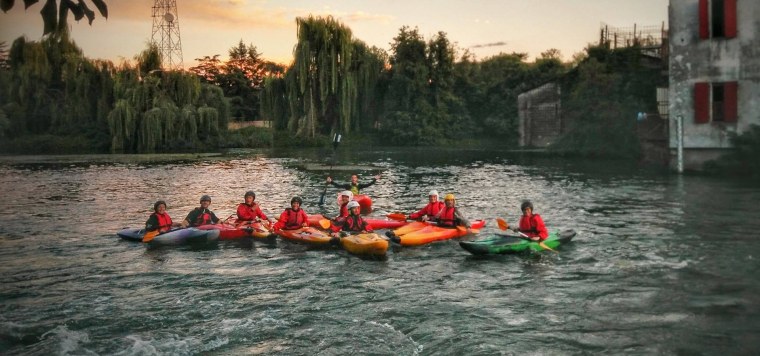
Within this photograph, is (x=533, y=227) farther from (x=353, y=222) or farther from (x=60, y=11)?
(x=60, y=11)

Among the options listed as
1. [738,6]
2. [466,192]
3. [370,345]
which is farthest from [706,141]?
[370,345]

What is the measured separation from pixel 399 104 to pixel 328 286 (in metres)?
49.0

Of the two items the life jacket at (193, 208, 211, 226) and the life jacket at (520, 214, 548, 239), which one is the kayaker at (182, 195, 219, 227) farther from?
the life jacket at (520, 214, 548, 239)

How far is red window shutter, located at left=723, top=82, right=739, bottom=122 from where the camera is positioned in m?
25.0

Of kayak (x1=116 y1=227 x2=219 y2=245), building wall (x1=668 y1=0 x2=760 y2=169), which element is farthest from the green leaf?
building wall (x1=668 y1=0 x2=760 y2=169)

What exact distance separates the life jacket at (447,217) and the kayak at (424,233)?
130mm

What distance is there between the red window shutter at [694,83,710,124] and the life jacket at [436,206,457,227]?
15.5 meters

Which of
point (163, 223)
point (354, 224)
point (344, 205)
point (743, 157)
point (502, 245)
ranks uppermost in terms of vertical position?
point (743, 157)

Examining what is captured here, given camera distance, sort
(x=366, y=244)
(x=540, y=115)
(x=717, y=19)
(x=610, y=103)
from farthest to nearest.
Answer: (x=540, y=115)
(x=610, y=103)
(x=717, y=19)
(x=366, y=244)

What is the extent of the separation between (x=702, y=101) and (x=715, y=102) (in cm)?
70

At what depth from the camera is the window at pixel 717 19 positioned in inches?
973

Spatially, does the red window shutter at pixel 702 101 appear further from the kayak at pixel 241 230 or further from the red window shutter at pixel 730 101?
the kayak at pixel 241 230

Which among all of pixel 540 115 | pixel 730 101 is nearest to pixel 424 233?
pixel 730 101

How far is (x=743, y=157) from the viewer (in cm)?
2478
